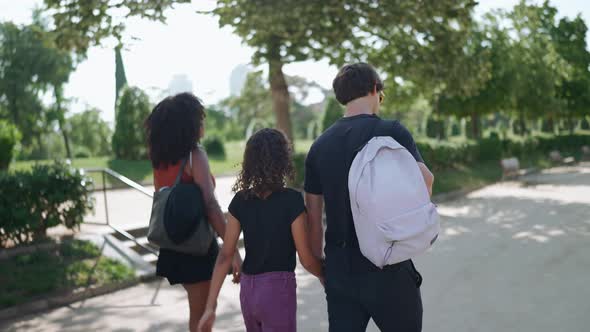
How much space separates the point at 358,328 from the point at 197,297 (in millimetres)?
1160

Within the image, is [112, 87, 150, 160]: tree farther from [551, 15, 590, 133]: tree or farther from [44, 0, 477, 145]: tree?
[551, 15, 590, 133]: tree

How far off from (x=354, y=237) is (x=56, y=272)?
5.47 meters

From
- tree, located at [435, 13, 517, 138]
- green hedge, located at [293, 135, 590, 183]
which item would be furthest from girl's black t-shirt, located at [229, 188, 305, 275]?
tree, located at [435, 13, 517, 138]

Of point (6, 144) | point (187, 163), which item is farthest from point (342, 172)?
point (6, 144)

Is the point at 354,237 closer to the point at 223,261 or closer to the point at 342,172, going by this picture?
the point at 342,172

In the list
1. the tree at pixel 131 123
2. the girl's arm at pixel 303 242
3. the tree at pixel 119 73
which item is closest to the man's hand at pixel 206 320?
the girl's arm at pixel 303 242

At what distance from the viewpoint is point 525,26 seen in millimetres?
31359

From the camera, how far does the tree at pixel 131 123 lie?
23359 mm

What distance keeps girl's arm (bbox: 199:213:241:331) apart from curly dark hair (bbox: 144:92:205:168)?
56 cm

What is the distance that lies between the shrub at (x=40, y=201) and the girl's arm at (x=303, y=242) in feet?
19.3

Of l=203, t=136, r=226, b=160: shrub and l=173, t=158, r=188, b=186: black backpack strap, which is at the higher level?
l=173, t=158, r=188, b=186: black backpack strap

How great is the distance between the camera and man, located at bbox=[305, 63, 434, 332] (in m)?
2.56

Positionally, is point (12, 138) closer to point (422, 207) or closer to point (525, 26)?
point (422, 207)

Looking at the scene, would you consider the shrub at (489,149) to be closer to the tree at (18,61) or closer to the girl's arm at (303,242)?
the girl's arm at (303,242)
